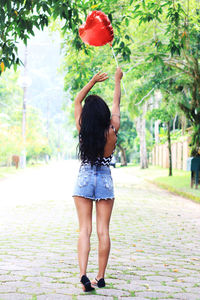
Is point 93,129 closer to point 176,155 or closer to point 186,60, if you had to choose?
point 186,60

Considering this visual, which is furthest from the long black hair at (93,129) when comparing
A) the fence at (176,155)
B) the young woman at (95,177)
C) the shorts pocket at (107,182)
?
the fence at (176,155)

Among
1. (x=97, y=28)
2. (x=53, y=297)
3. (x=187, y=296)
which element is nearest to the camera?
(x=53, y=297)

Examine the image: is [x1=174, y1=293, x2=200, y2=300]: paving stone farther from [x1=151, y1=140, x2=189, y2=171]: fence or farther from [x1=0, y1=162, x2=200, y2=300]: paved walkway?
[x1=151, y1=140, x2=189, y2=171]: fence

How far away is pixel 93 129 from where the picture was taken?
4.80 meters

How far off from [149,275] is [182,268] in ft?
2.13

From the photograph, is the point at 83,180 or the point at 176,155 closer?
the point at 83,180

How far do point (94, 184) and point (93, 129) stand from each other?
0.54 metres

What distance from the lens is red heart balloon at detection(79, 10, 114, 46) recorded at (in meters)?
5.84

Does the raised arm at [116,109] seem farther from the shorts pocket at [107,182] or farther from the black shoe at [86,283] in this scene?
the black shoe at [86,283]

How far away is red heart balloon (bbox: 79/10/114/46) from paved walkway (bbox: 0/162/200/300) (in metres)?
2.75

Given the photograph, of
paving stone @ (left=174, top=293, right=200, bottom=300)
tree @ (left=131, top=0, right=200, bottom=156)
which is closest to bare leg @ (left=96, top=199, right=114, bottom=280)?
paving stone @ (left=174, top=293, right=200, bottom=300)

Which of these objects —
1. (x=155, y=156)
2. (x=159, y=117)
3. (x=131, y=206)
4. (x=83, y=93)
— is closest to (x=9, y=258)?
(x=83, y=93)

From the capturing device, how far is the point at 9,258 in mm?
6312

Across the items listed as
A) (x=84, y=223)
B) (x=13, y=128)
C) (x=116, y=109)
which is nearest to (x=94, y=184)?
(x=84, y=223)
